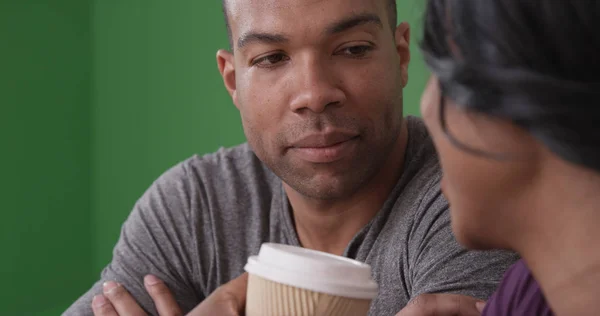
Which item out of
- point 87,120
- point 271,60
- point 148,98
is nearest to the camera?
→ point 271,60

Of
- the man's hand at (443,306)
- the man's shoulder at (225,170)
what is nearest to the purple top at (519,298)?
the man's hand at (443,306)

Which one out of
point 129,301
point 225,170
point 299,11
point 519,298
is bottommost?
point 129,301

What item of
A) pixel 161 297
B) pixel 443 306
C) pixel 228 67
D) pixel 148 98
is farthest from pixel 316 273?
pixel 148 98

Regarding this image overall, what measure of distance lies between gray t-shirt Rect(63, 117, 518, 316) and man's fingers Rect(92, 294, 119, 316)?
0.04 metres

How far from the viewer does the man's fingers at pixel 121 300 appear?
1.44 m

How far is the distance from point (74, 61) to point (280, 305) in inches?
86.5

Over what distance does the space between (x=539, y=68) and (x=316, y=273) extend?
1.19 feet

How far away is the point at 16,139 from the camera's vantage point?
8.81 feet

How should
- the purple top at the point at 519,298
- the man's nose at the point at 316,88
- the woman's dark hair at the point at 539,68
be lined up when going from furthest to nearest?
the man's nose at the point at 316,88 → the purple top at the point at 519,298 → the woman's dark hair at the point at 539,68

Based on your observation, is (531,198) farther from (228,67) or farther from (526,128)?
(228,67)

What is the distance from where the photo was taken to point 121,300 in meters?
1.46

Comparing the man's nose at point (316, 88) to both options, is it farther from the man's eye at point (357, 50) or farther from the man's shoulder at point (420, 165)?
the man's shoulder at point (420, 165)

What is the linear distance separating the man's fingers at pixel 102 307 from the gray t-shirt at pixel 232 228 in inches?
1.7

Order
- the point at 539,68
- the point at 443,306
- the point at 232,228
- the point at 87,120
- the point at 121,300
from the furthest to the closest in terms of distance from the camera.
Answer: the point at 87,120, the point at 232,228, the point at 121,300, the point at 443,306, the point at 539,68
